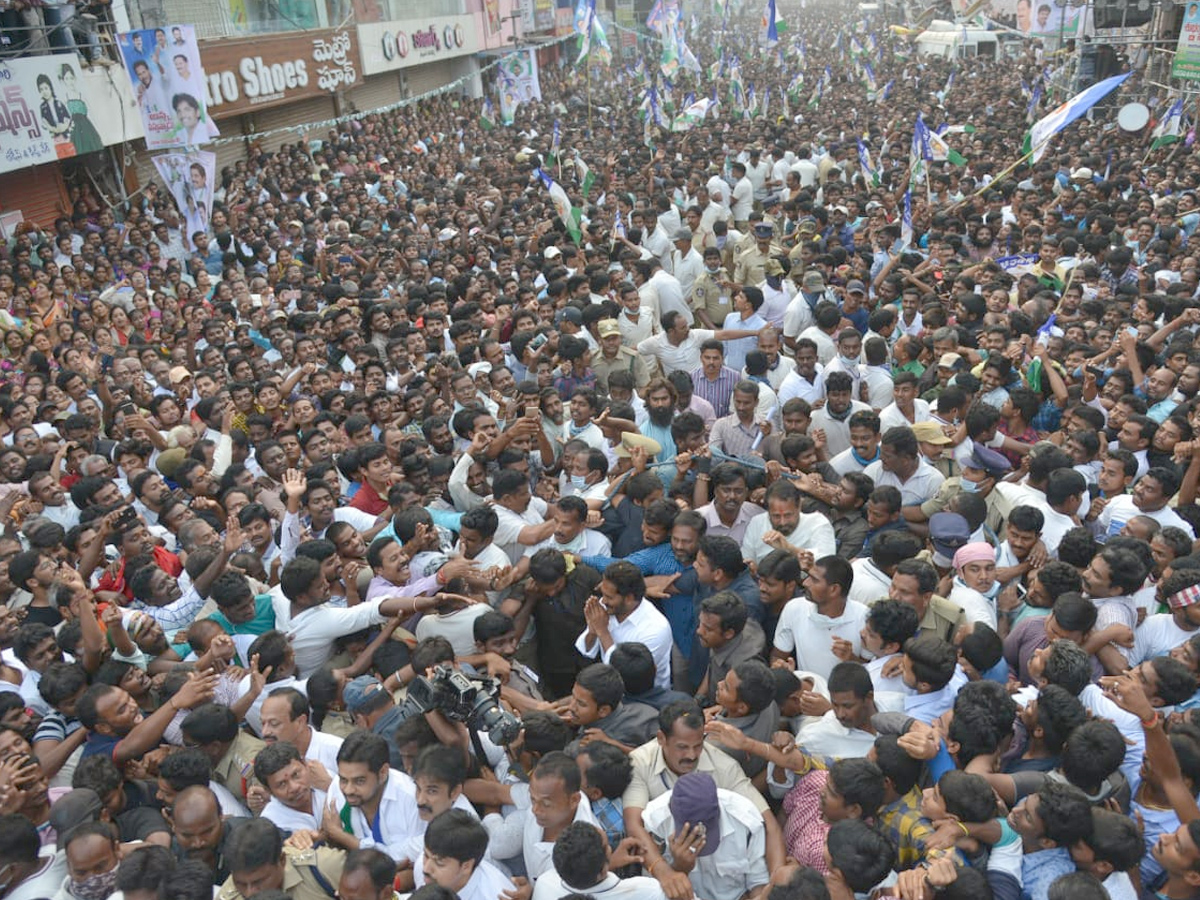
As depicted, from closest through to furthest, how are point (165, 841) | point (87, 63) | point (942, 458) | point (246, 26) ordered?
point (165, 841) < point (942, 458) < point (87, 63) < point (246, 26)

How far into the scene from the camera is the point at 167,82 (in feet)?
37.8

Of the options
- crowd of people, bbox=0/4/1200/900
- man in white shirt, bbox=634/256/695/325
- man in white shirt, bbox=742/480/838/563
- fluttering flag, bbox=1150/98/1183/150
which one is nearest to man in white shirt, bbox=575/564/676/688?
crowd of people, bbox=0/4/1200/900

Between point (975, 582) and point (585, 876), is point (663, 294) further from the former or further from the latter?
point (585, 876)

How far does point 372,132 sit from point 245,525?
671 inches

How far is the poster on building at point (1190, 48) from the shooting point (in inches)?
629

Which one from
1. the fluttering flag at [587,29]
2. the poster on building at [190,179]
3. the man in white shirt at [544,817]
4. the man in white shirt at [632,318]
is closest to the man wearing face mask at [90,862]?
the man in white shirt at [544,817]

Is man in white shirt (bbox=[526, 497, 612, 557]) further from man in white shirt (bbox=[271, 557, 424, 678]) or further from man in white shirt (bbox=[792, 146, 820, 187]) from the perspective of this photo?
man in white shirt (bbox=[792, 146, 820, 187])

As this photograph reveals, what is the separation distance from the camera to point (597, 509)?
496 cm

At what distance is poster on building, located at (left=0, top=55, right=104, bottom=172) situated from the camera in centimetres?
1090

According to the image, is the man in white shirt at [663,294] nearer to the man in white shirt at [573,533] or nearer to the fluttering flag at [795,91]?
the man in white shirt at [573,533]

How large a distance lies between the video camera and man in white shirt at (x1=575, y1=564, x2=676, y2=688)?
2.51ft

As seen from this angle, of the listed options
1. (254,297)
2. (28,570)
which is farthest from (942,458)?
(254,297)

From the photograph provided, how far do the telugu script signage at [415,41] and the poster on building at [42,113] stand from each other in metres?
11.6

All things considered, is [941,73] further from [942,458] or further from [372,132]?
[942,458]
